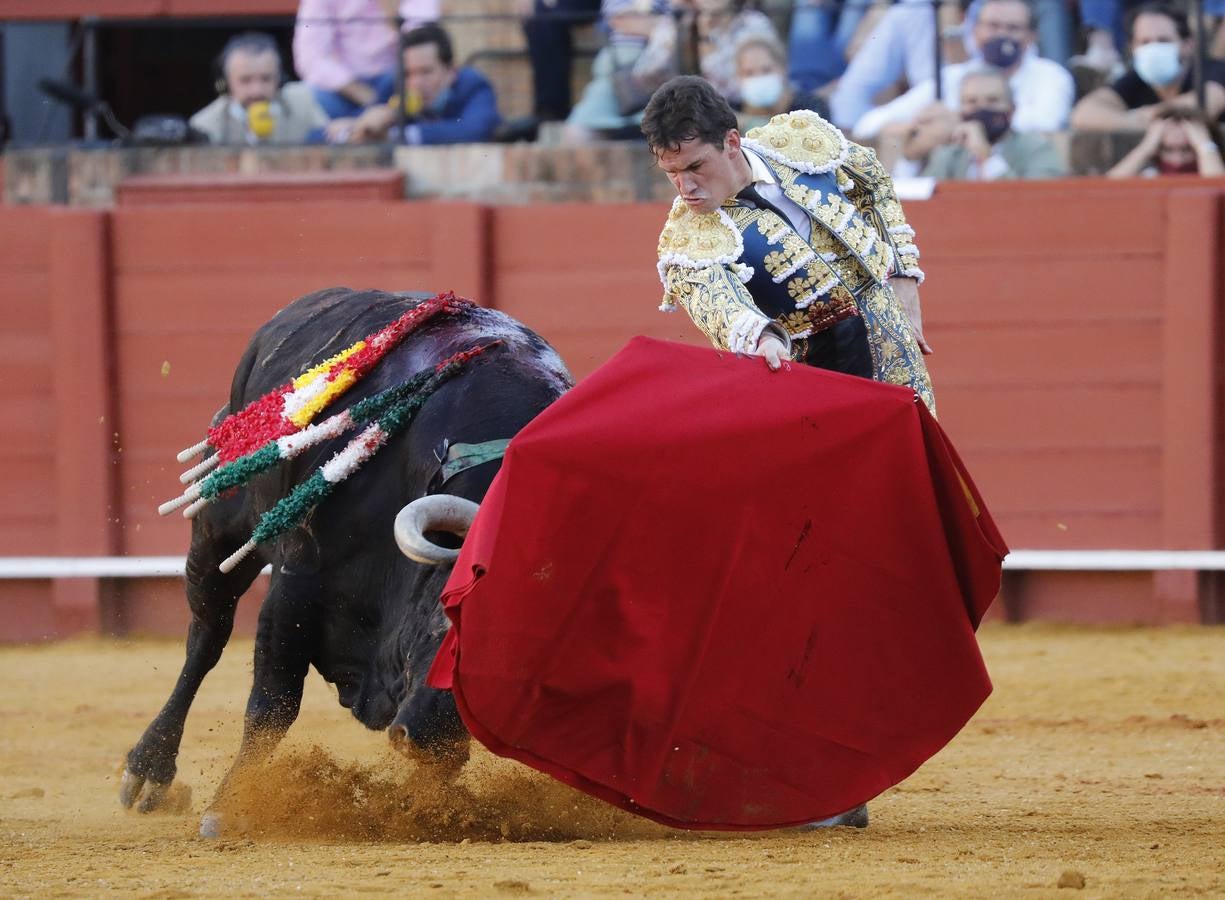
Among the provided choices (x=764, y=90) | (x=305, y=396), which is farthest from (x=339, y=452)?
(x=764, y=90)

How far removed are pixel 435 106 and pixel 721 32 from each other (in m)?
1.14

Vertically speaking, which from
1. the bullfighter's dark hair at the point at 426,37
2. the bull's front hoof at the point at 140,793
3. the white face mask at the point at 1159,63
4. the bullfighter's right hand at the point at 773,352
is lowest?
the bull's front hoof at the point at 140,793

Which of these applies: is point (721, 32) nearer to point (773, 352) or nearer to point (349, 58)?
point (349, 58)

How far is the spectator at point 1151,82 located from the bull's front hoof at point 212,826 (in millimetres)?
4450

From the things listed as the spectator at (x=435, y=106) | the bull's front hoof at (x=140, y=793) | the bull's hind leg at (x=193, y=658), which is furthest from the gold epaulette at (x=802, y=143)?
the spectator at (x=435, y=106)

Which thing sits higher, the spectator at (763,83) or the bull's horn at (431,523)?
the spectator at (763,83)

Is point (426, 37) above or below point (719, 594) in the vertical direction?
above

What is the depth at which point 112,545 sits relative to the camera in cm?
644

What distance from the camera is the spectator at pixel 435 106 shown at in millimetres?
7082

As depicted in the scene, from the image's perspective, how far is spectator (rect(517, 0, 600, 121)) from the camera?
725cm

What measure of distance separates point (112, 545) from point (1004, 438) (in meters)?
3.01

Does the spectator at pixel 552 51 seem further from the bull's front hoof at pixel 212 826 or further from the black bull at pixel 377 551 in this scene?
the bull's front hoof at pixel 212 826

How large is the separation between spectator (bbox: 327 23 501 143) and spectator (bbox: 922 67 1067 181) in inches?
68.3

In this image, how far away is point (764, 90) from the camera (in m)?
6.61
